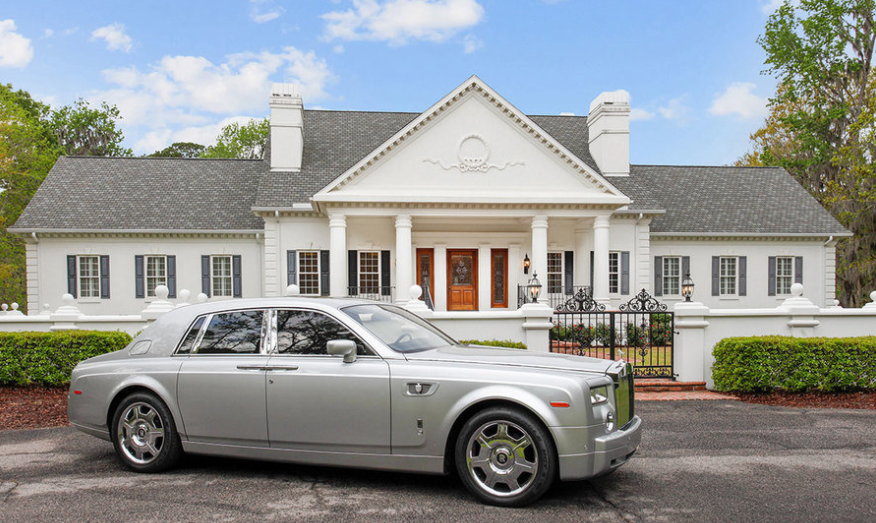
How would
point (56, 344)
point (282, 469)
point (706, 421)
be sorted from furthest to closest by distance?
point (56, 344) < point (706, 421) < point (282, 469)

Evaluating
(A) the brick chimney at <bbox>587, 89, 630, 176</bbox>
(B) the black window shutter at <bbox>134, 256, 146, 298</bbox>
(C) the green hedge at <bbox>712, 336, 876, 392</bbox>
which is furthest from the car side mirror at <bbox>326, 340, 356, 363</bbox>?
(A) the brick chimney at <bbox>587, 89, 630, 176</bbox>

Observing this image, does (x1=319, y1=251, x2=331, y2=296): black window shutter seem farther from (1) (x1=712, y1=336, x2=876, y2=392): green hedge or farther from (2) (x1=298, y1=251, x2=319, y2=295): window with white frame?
(1) (x1=712, y1=336, x2=876, y2=392): green hedge

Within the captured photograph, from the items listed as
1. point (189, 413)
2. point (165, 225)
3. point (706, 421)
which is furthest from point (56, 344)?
point (165, 225)

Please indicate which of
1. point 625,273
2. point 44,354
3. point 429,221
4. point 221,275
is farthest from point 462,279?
point 44,354

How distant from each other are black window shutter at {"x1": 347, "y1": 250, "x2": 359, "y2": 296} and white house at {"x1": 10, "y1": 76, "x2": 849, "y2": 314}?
47mm

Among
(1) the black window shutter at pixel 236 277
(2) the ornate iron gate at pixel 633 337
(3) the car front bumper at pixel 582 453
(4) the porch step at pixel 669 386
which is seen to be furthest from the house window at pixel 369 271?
(3) the car front bumper at pixel 582 453

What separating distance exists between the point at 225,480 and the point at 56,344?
6315mm

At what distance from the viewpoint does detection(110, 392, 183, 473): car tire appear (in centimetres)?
552

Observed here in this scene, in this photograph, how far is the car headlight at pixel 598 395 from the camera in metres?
4.67

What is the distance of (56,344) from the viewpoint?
32.6ft

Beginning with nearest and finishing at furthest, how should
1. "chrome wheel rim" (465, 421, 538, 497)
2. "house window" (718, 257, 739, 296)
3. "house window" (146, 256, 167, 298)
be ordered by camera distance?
1. "chrome wheel rim" (465, 421, 538, 497)
2. "house window" (146, 256, 167, 298)
3. "house window" (718, 257, 739, 296)

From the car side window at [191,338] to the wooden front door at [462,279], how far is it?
16289 mm

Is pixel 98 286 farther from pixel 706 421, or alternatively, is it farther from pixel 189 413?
pixel 706 421

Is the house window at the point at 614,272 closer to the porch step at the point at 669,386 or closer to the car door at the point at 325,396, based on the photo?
the porch step at the point at 669,386
